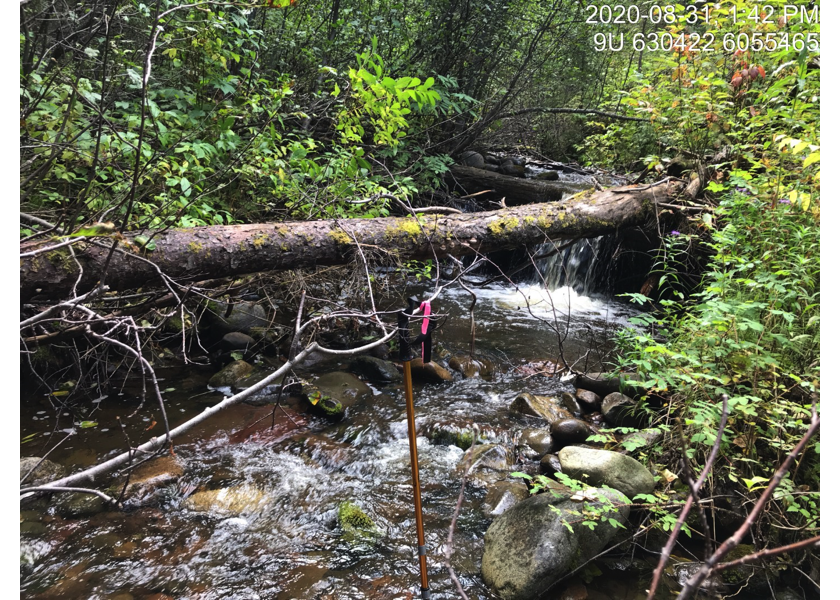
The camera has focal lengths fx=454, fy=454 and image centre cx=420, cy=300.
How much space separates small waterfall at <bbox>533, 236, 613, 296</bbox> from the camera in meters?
7.89

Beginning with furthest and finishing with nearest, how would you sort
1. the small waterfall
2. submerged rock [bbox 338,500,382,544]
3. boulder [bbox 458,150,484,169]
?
boulder [bbox 458,150,484,169] < the small waterfall < submerged rock [bbox 338,500,382,544]

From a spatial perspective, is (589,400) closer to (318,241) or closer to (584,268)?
(318,241)

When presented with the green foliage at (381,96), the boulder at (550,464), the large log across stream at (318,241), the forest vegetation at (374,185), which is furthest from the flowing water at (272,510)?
the green foliage at (381,96)

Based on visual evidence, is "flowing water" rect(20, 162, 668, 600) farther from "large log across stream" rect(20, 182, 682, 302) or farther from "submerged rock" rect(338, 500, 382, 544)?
"large log across stream" rect(20, 182, 682, 302)

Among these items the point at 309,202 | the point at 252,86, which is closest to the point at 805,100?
the point at 309,202

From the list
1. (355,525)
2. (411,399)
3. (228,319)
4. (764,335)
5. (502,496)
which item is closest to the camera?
(411,399)

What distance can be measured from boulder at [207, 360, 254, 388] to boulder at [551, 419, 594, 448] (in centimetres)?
318

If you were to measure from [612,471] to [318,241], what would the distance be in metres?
2.91

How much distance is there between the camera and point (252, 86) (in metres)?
4.71

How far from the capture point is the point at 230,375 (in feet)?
15.6

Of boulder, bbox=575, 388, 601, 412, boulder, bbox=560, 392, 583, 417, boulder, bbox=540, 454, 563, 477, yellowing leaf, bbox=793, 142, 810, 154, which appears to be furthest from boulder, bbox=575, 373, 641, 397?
yellowing leaf, bbox=793, 142, 810, 154

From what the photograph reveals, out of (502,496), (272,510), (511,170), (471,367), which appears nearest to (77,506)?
(272,510)

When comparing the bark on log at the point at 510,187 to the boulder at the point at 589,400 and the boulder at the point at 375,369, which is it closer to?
the boulder at the point at 375,369

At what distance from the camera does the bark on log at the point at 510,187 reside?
8422 millimetres
